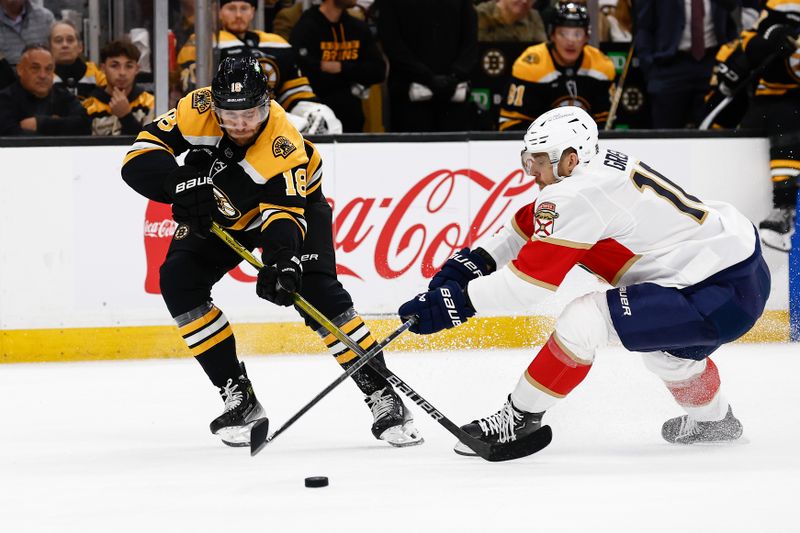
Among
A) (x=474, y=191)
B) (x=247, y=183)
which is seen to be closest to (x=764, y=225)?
(x=474, y=191)

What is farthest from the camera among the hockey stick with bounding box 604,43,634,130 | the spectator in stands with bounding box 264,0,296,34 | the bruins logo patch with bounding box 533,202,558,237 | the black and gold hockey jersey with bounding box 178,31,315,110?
the hockey stick with bounding box 604,43,634,130

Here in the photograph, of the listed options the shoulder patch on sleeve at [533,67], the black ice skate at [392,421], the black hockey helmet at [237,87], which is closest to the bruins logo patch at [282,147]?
the black hockey helmet at [237,87]

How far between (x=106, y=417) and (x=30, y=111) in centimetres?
214

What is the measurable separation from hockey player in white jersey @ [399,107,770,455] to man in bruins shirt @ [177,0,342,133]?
2.70m

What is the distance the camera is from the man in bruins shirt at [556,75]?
6613mm

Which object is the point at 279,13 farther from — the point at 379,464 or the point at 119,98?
the point at 379,464

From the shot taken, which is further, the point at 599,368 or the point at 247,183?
the point at 599,368

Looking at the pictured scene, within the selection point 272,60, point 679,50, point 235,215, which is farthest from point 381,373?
point 679,50

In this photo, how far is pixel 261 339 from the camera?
19.9 feet

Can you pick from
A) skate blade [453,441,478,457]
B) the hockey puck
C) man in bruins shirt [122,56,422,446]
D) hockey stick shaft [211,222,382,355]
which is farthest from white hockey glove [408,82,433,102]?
the hockey puck

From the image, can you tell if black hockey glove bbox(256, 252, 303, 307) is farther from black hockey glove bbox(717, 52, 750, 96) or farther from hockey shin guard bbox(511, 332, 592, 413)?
black hockey glove bbox(717, 52, 750, 96)

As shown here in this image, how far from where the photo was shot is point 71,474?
11.6 feet

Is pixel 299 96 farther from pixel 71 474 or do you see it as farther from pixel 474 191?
pixel 71 474

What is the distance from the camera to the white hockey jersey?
135 inches
